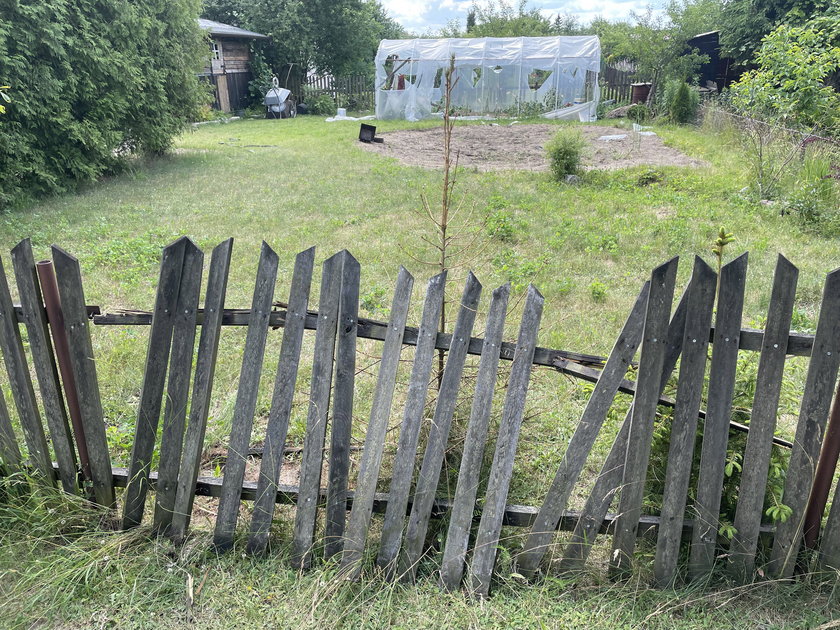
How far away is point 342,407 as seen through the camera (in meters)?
2.53

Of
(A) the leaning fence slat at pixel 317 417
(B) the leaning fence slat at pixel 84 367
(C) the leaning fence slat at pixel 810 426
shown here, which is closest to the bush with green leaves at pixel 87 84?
(B) the leaning fence slat at pixel 84 367

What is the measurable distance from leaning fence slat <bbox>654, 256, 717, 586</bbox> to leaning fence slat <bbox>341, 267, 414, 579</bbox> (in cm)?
105

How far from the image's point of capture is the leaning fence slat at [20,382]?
2621 mm

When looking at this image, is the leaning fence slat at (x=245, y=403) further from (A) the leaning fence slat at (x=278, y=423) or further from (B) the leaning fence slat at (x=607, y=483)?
(B) the leaning fence slat at (x=607, y=483)

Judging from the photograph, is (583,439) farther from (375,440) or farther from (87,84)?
(87,84)

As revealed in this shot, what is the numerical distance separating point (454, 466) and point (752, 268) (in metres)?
4.77

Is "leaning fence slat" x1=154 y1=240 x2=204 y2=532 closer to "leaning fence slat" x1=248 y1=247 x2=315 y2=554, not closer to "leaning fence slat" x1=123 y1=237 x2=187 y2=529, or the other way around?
"leaning fence slat" x1=123 y1=237 x2=187 y2=529

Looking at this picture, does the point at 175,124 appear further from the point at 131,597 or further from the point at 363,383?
the point at 131,597

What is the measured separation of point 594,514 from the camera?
2439mm

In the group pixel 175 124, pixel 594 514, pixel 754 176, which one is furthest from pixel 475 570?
pixel 175 124

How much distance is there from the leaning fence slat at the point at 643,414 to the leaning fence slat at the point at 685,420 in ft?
0.28

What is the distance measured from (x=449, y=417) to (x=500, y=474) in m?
0.30

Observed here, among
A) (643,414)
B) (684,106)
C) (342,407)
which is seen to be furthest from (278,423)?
(684,106)

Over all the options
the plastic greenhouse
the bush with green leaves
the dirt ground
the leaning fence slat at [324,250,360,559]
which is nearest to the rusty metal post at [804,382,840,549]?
the leaning fence slat at [324,250,360,559]
